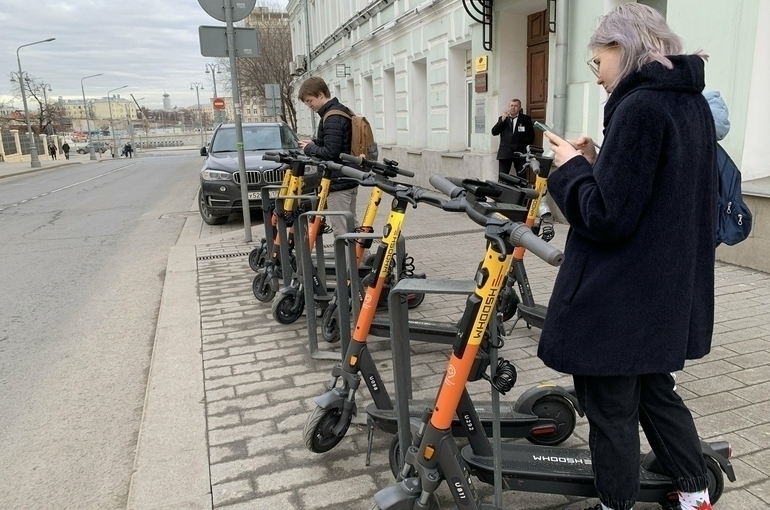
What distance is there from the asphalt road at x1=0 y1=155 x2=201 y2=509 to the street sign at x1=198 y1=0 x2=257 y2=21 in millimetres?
3173

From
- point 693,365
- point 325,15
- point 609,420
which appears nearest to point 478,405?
point 609,420

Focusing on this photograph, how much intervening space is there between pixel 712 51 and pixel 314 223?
4.49 m

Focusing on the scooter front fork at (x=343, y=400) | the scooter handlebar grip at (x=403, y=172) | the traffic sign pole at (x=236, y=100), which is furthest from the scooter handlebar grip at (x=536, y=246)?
the traffic sign pole at (x=236, y=100)

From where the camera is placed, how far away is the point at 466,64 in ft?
39.1

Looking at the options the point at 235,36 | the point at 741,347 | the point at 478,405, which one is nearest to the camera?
the point at 478,405

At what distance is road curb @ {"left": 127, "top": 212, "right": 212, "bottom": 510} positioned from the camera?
8.65ft

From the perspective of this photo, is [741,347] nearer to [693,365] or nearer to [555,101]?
[693,365]

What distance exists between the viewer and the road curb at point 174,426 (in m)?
2.64

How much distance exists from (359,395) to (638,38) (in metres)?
2.48

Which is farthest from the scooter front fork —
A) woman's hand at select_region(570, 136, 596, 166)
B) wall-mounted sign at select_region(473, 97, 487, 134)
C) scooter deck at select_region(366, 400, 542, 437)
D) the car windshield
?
the car windshield

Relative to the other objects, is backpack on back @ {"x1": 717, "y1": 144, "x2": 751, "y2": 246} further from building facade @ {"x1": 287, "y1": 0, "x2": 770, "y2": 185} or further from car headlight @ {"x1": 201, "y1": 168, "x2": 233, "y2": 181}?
car headlight @ {"x1": 201, "y1": 168, "x2": 233, "y2": 181}

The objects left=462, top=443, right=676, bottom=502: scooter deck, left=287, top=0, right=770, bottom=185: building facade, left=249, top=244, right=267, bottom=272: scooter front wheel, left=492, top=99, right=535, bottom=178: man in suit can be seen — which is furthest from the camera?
left=492, top=99, right=535, bottom=178: man in suit

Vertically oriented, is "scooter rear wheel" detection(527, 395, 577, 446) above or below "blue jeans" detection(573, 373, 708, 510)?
below

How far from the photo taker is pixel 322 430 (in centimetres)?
283
